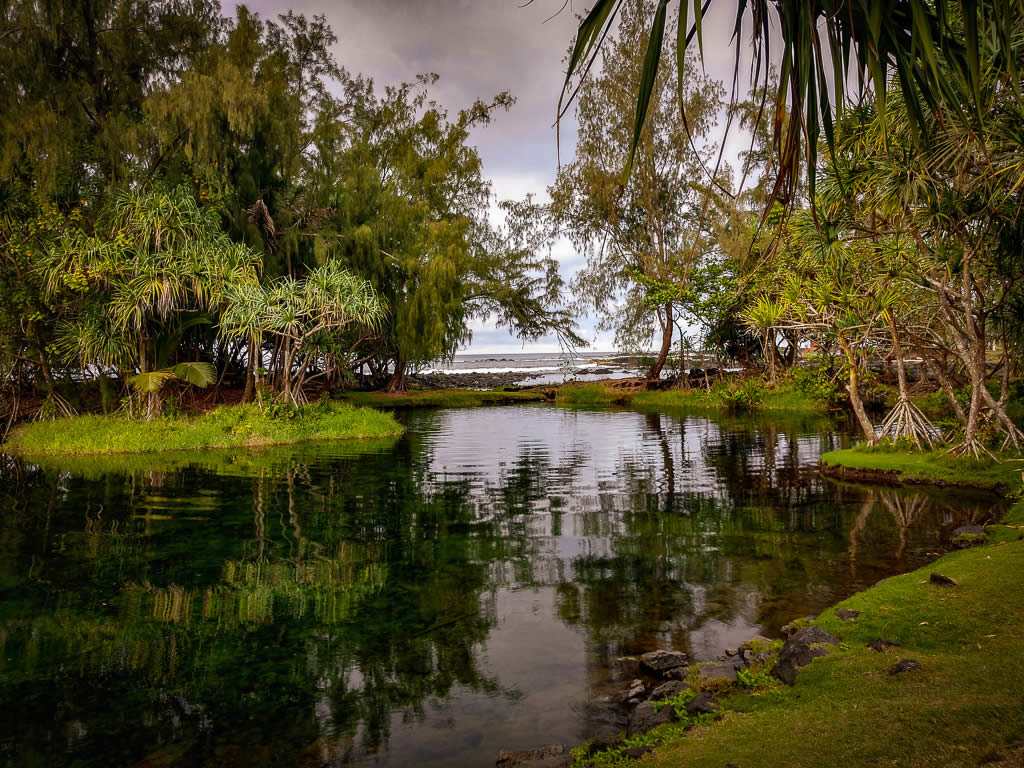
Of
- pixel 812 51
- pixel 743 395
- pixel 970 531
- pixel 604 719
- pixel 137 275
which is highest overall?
pixel 137 275

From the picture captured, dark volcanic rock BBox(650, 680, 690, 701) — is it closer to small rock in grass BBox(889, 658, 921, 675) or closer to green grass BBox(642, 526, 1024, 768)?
green grass BBox(642, 526, 1024, 768)

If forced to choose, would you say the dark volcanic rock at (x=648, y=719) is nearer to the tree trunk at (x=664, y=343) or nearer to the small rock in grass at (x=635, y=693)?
the small rock in grass at (x=635, y=693)

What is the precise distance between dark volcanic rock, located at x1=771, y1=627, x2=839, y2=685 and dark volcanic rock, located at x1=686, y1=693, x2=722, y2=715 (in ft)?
2.19

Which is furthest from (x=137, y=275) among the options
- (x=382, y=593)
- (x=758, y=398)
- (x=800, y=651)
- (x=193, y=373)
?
(x=758, y=398)

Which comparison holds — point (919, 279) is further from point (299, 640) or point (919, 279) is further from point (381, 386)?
point (381, 386)

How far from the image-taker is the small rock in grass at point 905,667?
4.20 metres

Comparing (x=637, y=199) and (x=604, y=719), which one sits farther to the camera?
(x=637, y=199)

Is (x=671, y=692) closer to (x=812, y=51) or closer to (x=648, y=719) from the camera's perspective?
(x=648, y=719)

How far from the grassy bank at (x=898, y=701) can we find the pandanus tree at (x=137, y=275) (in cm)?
1994

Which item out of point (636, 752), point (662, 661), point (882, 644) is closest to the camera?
→ point (636, 752)

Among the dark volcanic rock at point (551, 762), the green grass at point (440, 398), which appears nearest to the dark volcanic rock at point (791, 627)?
the dark volcanic rock at point (551, 762)

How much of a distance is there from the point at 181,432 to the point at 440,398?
62.2ft

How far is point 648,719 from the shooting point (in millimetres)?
4457

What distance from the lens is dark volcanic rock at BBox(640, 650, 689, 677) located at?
557 cm
